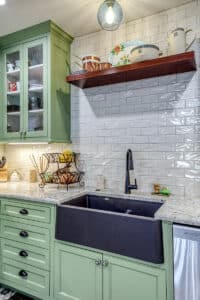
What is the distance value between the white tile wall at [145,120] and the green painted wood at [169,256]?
0.64 meters

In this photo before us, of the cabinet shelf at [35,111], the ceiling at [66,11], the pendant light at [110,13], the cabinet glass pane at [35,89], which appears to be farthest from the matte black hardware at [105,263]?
the ceiling at [66,11]

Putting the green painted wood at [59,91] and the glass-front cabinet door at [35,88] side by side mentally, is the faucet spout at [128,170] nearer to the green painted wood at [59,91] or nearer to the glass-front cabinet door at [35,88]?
the green painted wood at [59,91]

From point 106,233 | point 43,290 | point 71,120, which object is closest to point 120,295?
point 106,233

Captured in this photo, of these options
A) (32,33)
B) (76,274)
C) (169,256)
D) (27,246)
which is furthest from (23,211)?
(32,33)

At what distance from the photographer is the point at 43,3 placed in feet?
5.89

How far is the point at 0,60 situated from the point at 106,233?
217cm

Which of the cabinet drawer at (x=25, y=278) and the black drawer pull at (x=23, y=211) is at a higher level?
the black drawer pull at (x=23, y=211)

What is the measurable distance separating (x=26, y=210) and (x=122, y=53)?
4.97 ft

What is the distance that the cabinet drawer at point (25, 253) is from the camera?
1.72 meters

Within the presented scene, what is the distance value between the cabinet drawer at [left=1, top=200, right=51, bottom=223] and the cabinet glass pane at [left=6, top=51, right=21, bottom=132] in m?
0.81

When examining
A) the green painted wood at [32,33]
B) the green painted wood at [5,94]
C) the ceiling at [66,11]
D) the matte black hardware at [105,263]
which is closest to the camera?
the matte black hardware at [105,263]

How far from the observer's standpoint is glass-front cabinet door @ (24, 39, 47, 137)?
7.13 feet

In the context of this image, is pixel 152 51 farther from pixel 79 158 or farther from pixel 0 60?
pixel 0 60

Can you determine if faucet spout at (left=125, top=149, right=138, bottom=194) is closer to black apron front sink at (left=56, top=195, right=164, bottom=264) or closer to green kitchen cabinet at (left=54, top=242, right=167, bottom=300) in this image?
black apron front sink at (left=56, top=195, right=164, bottom=264)
